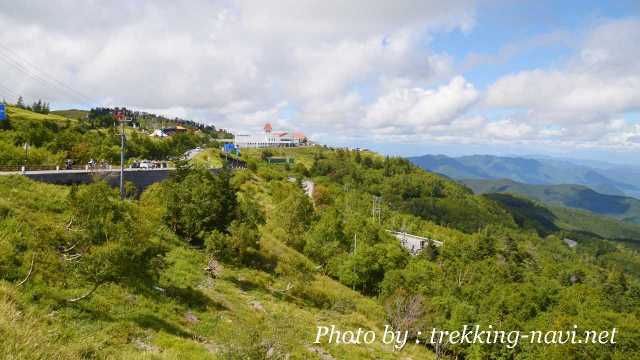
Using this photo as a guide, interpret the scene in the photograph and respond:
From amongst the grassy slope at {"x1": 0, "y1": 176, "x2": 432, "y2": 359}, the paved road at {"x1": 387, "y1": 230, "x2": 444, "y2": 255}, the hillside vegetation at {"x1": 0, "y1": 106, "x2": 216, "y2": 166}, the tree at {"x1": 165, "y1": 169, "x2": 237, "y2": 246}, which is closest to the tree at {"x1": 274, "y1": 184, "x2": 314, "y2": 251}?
the grassy slope at {"x1": 0, "y1": 176, "x2": 432, "y2": 359}

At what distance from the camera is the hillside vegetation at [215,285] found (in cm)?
1798

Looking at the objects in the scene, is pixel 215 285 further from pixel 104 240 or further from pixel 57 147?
pixel 57 147

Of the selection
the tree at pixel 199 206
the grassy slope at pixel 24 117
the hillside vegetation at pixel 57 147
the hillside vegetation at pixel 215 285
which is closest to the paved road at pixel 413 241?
the hillside vegetation at pixel 215 285

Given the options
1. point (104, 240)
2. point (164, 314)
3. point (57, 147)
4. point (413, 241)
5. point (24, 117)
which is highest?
point (24, 117)

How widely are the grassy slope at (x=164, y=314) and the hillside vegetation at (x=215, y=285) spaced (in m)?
0.10

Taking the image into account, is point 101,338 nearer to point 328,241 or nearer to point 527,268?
point 328,241

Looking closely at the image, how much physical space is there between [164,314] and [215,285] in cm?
966

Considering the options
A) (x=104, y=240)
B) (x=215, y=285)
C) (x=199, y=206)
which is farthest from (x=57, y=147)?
(x=104, y=240)

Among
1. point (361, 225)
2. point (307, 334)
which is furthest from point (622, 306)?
point (307, 334)

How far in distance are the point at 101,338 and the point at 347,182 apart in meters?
175

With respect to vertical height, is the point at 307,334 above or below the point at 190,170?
below

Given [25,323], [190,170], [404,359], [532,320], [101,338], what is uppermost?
[190,170]

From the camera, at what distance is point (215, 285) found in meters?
33.2

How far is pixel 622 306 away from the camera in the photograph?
119 metres
